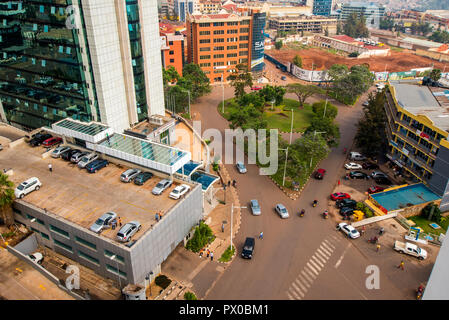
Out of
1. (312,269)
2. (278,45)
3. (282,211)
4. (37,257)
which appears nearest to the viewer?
(37,257)

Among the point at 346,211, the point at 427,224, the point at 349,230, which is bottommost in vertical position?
the point at 427,224

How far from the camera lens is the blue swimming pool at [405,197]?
54766 millimetres

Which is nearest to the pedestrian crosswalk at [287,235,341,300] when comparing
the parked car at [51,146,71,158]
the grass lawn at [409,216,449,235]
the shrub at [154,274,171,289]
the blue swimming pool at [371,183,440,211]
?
the blue swimming pool at [371,183,440,211]

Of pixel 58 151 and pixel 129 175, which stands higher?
pixel 58 151

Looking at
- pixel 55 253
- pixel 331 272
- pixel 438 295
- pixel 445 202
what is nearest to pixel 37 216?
pixel 55 253

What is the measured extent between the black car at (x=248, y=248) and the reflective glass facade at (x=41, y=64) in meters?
31.0

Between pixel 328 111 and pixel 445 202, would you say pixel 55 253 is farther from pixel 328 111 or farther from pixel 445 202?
pixel 328 111

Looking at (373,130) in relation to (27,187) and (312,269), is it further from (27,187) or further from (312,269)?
(27,187)

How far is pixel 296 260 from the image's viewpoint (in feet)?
148

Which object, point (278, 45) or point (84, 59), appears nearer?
point (84, 59)

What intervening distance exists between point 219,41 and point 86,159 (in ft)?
264

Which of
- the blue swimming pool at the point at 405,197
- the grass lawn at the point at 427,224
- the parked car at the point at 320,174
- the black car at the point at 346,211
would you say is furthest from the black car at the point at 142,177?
the grass lawn at the point at 427,224

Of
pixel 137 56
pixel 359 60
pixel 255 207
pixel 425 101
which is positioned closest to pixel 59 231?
pixel 255 207

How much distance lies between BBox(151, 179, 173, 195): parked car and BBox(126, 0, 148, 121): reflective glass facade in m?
18.5
